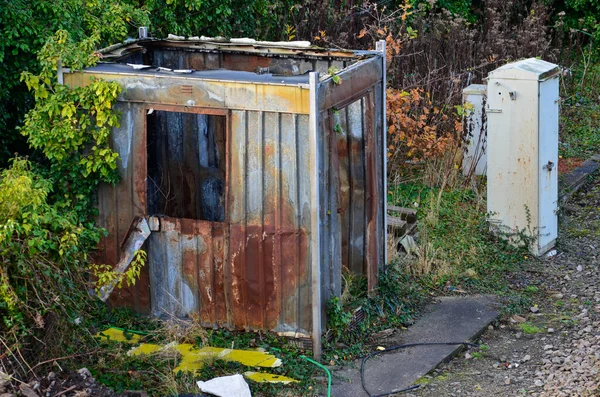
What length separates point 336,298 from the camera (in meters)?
7.60

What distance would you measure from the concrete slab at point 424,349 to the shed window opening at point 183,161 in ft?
7.45

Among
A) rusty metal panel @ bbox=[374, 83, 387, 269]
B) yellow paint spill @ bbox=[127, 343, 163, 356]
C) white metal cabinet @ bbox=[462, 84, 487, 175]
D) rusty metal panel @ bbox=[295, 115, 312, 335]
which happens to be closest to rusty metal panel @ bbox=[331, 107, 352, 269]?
rusty metal panel @ bbox=[374, 83, 387, 269]

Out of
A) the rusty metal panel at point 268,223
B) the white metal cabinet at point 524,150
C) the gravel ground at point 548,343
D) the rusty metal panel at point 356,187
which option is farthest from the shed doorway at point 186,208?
the white metal cabinet at point 524,150

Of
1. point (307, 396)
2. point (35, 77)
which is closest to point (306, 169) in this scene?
point (307, 396)

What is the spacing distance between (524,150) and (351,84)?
2.89m

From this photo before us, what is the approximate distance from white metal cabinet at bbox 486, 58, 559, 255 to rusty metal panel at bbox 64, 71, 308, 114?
3364mm

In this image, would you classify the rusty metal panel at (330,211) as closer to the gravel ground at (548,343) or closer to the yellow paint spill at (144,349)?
the gravel ground at (548,343)

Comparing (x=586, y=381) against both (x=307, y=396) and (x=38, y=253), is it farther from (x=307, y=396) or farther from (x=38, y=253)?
(x=38, y=253)

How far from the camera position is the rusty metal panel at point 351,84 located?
723 centimetres

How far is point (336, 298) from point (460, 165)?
4.64 m

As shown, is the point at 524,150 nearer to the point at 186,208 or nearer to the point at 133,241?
the point at 186,208

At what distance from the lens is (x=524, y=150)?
31.9 ft

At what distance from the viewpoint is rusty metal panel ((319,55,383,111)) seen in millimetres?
7234

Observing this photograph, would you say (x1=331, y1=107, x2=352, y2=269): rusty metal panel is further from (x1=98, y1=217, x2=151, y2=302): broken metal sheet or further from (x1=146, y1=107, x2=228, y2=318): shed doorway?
(x1=98, y1=217, x2=151, y2=302): broken metal sheet
